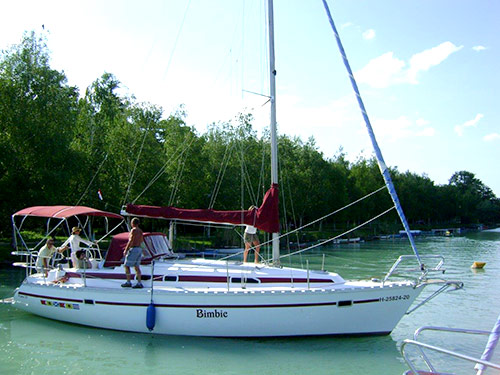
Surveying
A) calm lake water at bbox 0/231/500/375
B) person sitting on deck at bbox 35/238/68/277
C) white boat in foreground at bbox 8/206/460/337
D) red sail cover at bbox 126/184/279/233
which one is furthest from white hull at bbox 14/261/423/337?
person sitting on deck at bbox 35/238/68/277

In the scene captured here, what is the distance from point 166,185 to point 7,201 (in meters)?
14.6

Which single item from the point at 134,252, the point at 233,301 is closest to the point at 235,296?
the point at 233,301

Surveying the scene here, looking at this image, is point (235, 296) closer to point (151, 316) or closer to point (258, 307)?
point (258, 307)

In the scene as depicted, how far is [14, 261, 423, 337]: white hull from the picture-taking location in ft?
39.2

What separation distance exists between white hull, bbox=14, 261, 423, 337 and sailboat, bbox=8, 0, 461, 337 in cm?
3

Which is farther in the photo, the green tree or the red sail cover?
the green tree

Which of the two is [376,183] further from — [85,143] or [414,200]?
[85,143]

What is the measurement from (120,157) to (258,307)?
29447 millimetres

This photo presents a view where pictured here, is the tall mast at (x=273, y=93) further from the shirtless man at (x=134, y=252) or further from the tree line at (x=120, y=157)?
the shirtless man at (x=134, y=252)

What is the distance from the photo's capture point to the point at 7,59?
29.9 meters

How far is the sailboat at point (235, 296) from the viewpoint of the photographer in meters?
12.0

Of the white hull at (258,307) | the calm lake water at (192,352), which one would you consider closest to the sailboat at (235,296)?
the white hull at (258,307)

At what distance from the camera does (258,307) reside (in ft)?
39.4

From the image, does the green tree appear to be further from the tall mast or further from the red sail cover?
the tall mast
